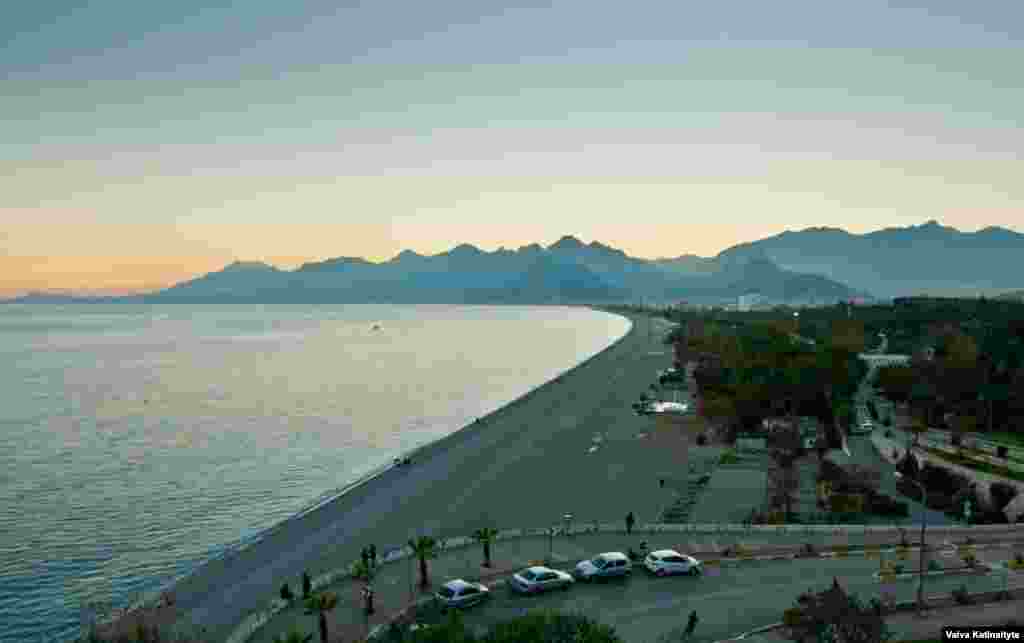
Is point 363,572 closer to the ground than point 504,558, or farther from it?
farther from it

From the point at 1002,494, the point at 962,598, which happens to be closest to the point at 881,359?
the point at 1002,494

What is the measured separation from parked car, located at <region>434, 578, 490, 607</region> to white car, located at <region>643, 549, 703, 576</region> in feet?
17.4

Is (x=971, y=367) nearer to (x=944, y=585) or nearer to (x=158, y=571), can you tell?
(x=944, y=585)

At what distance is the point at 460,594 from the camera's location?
71.9 feet

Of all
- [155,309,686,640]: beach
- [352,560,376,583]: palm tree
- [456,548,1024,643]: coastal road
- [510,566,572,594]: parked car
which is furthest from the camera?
[155,309,686,640]: beach

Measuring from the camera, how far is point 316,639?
820 inches

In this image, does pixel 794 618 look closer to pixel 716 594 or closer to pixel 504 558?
pixel 716 594

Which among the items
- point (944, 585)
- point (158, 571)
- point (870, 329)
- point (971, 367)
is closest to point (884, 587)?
point (944, 585)

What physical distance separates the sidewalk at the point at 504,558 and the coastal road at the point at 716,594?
4.87 feet

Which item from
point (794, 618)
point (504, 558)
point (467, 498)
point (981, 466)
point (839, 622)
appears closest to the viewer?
point (839, 622)

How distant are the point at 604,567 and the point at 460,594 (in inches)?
185

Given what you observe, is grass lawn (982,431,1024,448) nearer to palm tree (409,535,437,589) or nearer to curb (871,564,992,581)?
curb (871,564,992,581)

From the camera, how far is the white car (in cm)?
2380

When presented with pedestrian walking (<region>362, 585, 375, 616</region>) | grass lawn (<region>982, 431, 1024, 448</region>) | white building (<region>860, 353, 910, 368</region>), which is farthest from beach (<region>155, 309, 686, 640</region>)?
white building (<region>860, 353, 910, 368</region>)
